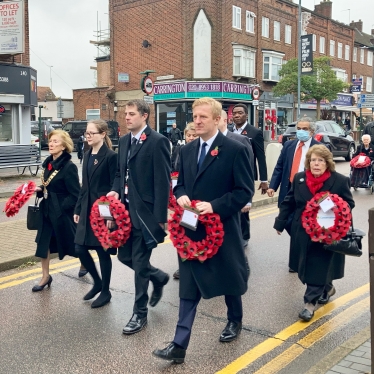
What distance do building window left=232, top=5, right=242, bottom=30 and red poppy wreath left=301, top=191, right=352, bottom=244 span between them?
3369 cm

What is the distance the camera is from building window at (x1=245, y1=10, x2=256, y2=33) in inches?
1491

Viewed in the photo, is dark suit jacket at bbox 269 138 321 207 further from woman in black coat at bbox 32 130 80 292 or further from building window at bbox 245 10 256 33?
building window at bbox 245 10 256 33

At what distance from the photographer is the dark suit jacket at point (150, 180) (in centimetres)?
466

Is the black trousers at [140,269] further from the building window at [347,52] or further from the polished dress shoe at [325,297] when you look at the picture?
the building window at [347,52]

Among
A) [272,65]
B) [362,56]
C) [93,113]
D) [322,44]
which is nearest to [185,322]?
[272,65]

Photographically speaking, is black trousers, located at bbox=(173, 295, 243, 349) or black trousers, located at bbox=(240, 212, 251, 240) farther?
black trousers, located at bbox=(240, 212, 251, 240)

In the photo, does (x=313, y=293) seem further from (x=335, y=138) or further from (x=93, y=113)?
(x=93, y=113)

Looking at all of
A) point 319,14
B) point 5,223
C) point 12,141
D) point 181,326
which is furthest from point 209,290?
point 319,14

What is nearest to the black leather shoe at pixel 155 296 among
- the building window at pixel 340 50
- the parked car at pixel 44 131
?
the parked car at pixel 44 131

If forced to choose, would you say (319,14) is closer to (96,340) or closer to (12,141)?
(12,141)

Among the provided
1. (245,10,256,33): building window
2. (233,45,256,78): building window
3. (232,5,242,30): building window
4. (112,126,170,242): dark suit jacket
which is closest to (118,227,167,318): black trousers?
(112,126,170,242): dark suit jacket

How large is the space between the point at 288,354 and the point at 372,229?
154 centimetres

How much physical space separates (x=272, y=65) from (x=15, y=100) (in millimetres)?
25438

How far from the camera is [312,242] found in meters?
5.00
